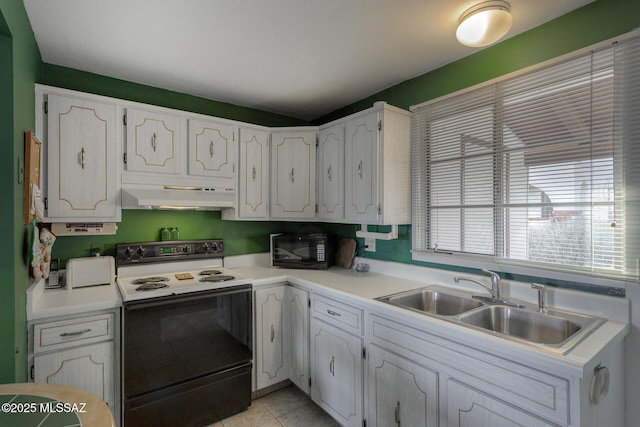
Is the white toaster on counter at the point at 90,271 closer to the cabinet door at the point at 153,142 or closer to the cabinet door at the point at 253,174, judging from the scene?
the cabinet door at the point at 153,142

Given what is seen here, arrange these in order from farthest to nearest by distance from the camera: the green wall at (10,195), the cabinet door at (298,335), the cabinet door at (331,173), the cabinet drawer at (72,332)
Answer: the cabinet door at (331,173)
the cabinet door at (298,335)
the cabinet drawer at (72,332)
the green wall at (10,195)

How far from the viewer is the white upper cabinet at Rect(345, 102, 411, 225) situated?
7.19 feet

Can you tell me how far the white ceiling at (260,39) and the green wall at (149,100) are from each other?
77 mm

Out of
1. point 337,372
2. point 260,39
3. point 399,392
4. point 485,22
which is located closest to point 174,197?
point 260,39

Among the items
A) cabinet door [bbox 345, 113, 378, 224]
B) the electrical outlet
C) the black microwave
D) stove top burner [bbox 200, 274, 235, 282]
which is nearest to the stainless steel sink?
cabinet door [bbox 345, 113, 378, 224]

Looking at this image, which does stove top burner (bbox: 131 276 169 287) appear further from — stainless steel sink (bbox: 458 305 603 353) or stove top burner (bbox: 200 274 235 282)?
stainless steel sink (bbox: 458 305 603 353)

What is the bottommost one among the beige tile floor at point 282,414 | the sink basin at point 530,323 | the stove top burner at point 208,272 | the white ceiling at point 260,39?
the beige tile floor at point 282,414

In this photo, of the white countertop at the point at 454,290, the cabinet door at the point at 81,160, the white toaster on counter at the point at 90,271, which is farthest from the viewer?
the white toaster on counter at the point at 90,271

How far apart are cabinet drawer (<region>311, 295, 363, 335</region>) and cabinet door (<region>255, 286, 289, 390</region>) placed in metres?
0.35

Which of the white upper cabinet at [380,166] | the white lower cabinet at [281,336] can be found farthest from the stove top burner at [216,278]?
the white upper cabinet at [380,166]

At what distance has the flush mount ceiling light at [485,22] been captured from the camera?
1.46m

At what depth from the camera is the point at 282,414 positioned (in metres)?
2.20

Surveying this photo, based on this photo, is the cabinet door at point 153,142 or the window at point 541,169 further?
the cabinet door at point 153,142

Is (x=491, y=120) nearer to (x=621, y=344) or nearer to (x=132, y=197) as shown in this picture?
(x=621, y=344)
